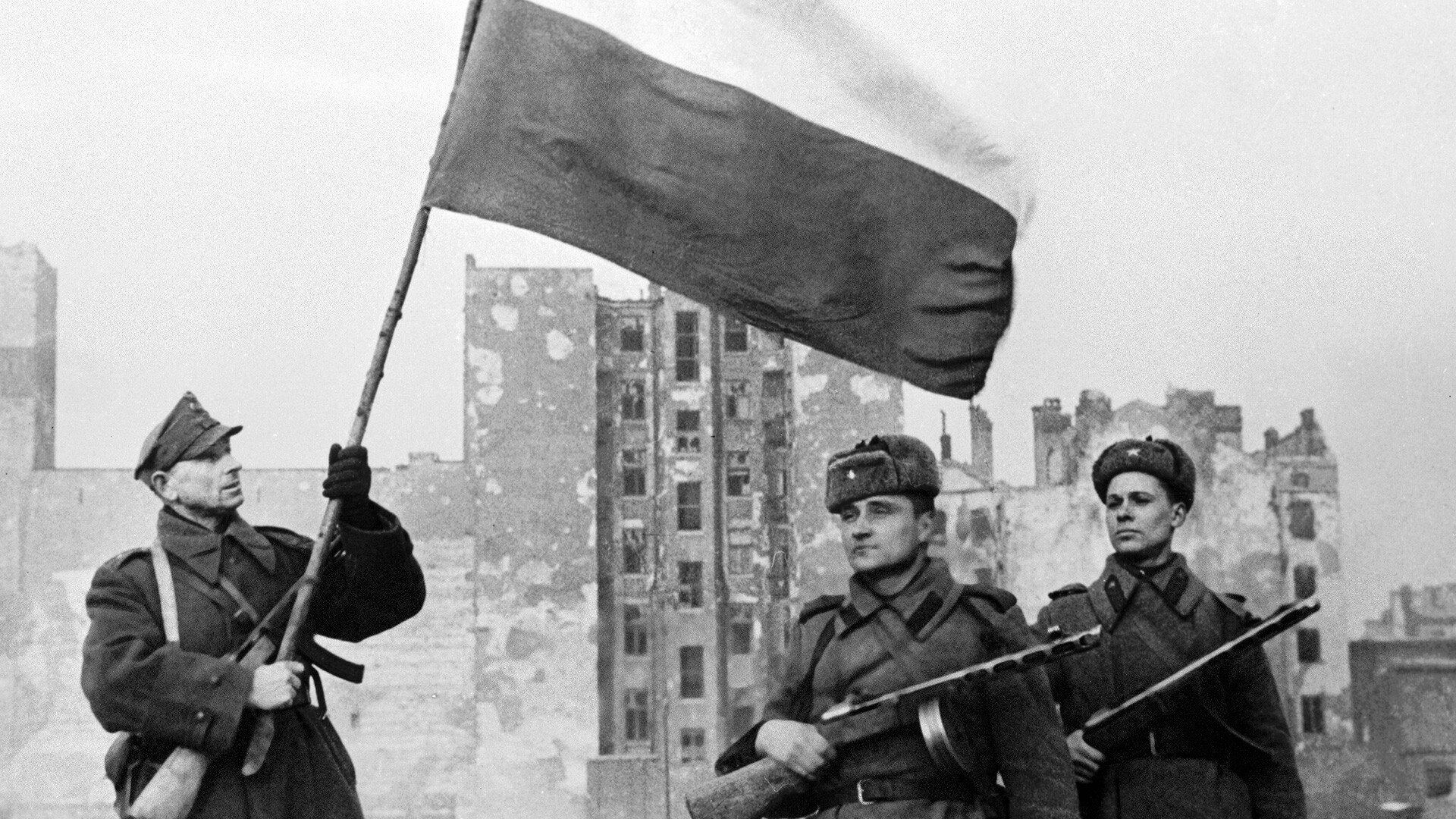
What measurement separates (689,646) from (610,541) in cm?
191

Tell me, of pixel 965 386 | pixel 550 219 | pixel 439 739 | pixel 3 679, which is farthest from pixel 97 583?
pixel 439 739

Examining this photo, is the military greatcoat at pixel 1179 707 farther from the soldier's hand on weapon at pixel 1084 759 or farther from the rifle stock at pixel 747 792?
the rifle stock at pixel 747 792

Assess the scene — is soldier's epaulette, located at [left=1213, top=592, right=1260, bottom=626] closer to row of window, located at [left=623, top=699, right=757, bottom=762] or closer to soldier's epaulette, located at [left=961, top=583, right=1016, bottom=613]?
soldier's epaulette, located at [left=961, top=583, right=1016, bottom=613]

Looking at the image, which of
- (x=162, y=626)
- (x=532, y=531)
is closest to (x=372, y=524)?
(x=162, y=626)

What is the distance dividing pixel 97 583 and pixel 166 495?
34cm

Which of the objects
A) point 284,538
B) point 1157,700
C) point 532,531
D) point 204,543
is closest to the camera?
point 204,543

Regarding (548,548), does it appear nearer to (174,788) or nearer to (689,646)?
(689,646)

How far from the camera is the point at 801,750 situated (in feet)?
13.6

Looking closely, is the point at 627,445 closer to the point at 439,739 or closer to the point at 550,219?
the point at 439,739

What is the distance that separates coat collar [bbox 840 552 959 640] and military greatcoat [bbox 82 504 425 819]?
1.08 metres

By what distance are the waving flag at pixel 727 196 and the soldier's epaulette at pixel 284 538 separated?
996 millimetres

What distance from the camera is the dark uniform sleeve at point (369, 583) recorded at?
180 inches

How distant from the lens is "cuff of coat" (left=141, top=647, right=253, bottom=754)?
14.0 ft

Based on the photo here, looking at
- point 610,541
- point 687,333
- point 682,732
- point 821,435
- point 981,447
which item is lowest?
point 682,732
